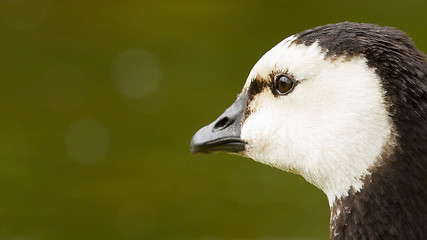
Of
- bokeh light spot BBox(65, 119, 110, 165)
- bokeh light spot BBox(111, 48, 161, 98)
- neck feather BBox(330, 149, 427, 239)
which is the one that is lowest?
bokeh light spot BBox(65, 119, 110, 165)

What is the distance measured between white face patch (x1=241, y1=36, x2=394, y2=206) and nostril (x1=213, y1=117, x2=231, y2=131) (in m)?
0.16

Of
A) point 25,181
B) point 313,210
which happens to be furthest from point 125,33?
point 313,210

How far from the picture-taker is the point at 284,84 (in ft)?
12.7

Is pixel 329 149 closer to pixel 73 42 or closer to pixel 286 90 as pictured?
pixel 286 90

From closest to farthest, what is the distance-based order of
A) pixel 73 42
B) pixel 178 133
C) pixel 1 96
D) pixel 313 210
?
pixel 313 210, pixel 178 133, pixel 1 96, pixel 73 42

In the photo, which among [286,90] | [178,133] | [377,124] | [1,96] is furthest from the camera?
[1,96]

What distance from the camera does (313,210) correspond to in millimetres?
8250

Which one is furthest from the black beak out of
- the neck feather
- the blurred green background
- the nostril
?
the blurred green background

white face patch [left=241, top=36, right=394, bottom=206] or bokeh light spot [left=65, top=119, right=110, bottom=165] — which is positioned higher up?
white face patch [left=241, top=36, right=394, bottom=206]

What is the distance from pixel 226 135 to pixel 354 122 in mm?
923

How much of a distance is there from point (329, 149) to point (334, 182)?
0.47ft

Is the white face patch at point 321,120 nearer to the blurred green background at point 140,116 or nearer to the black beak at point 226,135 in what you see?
the black beak at point 226,135

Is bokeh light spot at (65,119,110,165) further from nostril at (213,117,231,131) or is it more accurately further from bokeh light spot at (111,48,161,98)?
nostril at (213,117,231,131)

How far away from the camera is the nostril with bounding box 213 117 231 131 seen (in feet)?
14.0
